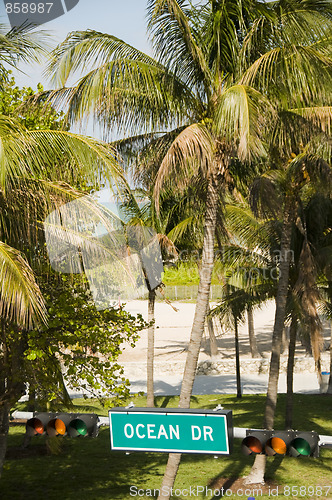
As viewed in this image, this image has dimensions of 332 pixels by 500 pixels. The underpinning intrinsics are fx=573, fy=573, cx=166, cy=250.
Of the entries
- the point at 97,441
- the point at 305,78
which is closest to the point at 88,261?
the point at 305,78

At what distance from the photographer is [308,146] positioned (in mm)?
12250

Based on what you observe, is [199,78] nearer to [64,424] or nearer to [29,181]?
[29,181]

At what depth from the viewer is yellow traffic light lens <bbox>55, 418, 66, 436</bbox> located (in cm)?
802

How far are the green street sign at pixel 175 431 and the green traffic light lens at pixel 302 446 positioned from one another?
2.89 ft

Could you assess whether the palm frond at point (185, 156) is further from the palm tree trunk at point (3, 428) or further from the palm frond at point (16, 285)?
the palm tree trunk at point (3, 428)

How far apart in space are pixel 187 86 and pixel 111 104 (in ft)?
4.84

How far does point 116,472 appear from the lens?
14289mm

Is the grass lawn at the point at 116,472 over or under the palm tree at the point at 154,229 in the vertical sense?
under

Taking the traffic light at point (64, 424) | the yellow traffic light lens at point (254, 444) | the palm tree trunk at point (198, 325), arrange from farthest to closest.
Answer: the palm tree trunk at point (198, 325) → the traffic light at point (64, 424) → the yellow traffic light lens at point (254, 444)

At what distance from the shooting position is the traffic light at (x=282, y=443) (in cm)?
703

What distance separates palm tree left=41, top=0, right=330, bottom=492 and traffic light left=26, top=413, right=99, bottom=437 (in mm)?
2312

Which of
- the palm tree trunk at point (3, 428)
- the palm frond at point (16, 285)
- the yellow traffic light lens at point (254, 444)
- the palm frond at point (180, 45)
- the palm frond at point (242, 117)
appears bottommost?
the palm tree trunk at point (3, 428)

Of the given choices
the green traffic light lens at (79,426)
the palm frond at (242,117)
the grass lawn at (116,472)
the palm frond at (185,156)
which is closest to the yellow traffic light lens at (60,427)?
the green traffic light lens at (79,426)

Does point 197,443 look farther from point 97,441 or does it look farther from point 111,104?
point 97,441
